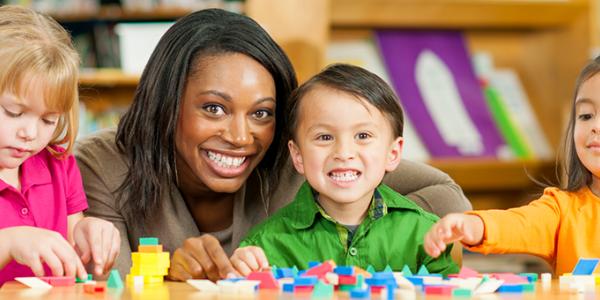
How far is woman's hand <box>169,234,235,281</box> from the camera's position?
1758mm

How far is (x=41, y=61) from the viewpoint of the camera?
6.01 feet

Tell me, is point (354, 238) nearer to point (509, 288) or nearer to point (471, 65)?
point (509, 288)

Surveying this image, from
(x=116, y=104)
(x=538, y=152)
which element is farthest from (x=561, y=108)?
(x=116, y=104)

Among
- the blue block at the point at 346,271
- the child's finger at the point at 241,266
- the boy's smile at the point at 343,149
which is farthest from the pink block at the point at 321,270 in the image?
the boy's smile at the point at 343,149

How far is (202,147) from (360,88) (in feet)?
1.50

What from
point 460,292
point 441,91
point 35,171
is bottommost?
point 460,292

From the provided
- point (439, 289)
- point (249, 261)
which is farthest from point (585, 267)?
point (249, 261)

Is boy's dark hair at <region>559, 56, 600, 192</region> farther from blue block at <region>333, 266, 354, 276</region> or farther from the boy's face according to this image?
blue block at <region>333, 266, 354, 276</region>

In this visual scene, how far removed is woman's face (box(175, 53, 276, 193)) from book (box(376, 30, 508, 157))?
219cm

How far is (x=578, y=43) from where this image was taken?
174 inches

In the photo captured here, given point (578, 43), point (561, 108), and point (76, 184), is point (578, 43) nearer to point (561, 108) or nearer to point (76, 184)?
point (561, 108)

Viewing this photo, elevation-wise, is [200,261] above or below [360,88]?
below

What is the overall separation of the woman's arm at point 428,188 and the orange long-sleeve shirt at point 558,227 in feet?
1.39

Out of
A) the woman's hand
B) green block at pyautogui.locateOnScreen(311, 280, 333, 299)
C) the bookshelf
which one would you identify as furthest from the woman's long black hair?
the bookshelf
